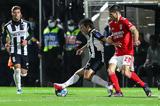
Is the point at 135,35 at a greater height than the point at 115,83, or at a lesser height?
greater

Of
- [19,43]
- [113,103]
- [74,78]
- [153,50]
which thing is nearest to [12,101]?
[113,103]

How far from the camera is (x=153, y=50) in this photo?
23.9 metres

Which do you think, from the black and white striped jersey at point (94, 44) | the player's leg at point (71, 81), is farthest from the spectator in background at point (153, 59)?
the player's leg at point (71, 81)

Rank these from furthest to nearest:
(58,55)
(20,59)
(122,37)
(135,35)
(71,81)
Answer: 1. (58,55)
2. (20,59)
3. (71,81)
4. (122,37)
5. (135,35)

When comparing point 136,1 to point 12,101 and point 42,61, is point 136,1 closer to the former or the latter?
point 42,61

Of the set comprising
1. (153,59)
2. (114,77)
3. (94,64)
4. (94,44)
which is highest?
(94,44)

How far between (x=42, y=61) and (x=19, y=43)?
676 cm

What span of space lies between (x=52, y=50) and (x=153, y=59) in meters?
3.46

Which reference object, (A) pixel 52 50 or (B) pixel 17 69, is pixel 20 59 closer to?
(B) pixel 17 69

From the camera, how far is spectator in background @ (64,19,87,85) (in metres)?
24.5

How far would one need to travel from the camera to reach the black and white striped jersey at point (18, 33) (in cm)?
1828

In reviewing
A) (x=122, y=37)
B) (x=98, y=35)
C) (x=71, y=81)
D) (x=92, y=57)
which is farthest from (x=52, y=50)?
(x=122, y=37)

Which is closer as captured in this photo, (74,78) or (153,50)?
(74,78)

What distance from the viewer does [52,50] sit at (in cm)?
2470
